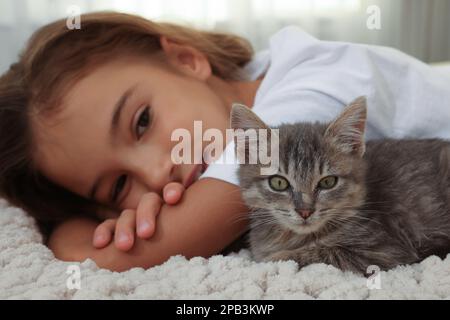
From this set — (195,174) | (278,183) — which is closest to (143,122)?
(195,174)

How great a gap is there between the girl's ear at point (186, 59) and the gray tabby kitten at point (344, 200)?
50cm

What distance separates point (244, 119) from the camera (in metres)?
1.03

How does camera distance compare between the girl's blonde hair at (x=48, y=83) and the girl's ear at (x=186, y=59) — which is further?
the girl's ear at (x=186, y=59)

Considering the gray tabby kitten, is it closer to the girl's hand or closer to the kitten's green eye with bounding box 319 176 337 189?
the kitten's green eye with bounding box 319 176 337 189

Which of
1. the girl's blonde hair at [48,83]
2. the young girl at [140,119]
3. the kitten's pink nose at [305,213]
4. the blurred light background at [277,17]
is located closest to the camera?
the kitten's pink nose at [305,213]

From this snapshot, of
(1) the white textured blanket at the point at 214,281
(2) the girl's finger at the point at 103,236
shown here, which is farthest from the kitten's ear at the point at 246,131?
A: (2) the girl's finger at the point at 103,236

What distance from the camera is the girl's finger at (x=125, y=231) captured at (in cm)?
105

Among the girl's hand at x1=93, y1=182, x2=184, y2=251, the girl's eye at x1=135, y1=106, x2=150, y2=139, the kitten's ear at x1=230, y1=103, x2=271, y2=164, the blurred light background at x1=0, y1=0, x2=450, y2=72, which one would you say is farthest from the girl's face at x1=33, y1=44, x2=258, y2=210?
the blurred light background at x1=0, y1=0, x2=450, y2=72

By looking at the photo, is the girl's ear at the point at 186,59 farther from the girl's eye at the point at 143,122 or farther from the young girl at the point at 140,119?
the girl's eye at the point at 143,122

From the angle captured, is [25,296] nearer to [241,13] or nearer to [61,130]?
[61,130]

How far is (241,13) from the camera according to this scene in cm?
275

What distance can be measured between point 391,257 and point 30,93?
104cm
